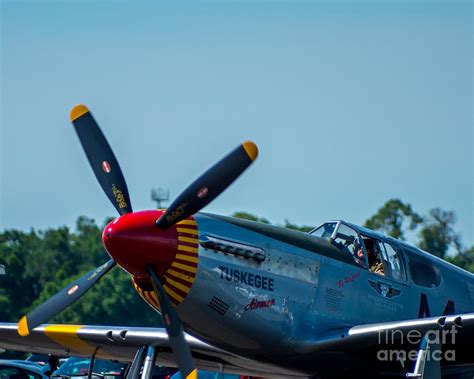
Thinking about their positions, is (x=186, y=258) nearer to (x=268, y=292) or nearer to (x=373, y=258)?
(x=268, y=292)

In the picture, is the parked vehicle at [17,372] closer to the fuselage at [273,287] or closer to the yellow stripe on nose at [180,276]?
the fuselage at [273,287]

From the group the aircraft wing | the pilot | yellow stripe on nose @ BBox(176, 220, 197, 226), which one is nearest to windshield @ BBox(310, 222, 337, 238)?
the pilot

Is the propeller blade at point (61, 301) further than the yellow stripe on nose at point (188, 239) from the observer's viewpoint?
Yes

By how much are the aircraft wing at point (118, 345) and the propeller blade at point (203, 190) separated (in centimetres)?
306

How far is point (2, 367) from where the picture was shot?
22.9 metres

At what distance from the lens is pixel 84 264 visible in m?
65.4

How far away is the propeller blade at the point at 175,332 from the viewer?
14.2 metres

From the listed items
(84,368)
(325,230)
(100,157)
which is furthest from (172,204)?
(84,368)

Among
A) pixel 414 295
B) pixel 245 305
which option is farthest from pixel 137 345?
pixel 414 295

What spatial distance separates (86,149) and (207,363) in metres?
4.28

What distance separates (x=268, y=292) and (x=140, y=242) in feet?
7.45

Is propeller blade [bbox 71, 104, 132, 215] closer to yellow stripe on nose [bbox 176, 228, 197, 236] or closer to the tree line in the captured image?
yellow stripe on nose [bbox 176, 228, 197, 236]

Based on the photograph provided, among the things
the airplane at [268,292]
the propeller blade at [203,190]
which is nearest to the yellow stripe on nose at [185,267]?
the airplane at [268,292]

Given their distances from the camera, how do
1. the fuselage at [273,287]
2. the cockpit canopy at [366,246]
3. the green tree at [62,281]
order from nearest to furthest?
the fuselage at [273,287]
the cockpit canopy at [366,246]
the green tree at [62,281]
